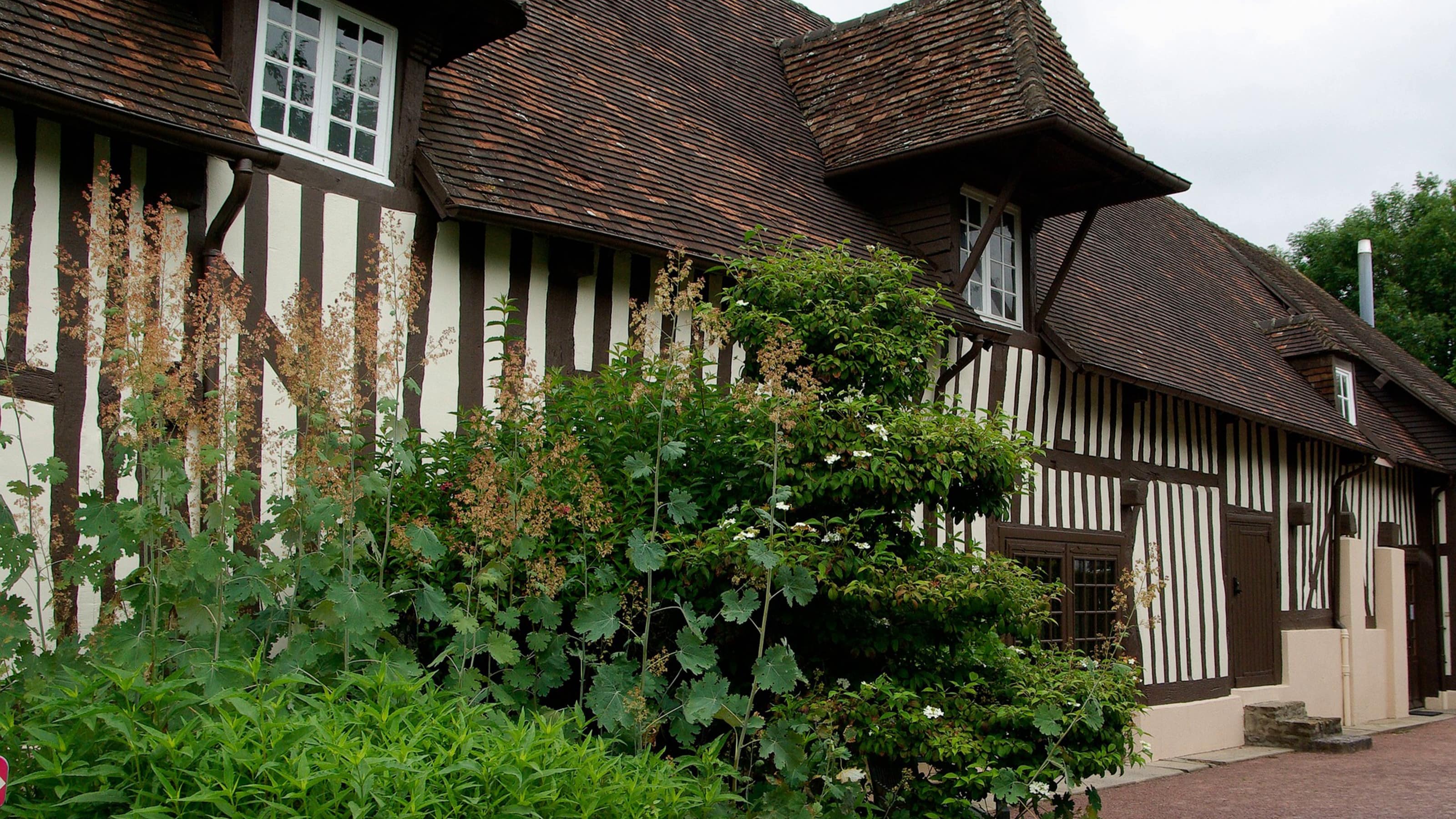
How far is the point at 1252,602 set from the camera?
1305 centimetres

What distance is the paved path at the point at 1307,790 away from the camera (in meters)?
8.41

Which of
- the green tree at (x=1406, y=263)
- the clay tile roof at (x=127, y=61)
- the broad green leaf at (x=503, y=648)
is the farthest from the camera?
Result: the green tree at (x=1406, y=263)

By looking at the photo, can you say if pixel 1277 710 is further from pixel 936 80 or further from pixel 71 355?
pixel 71 355

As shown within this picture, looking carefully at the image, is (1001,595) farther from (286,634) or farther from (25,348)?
(25,348)

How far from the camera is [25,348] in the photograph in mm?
4789

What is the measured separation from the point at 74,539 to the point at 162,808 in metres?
2.50

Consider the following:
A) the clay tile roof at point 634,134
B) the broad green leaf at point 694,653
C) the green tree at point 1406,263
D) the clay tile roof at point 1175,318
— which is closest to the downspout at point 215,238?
the clay tile roof at point 634,134

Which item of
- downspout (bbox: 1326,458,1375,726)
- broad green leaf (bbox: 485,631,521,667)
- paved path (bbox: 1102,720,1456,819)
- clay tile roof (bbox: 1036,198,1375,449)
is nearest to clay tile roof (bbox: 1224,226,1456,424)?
clay tile roof (bbox: 1036,198,1375,449)

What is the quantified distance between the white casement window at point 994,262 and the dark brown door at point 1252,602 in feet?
15.2

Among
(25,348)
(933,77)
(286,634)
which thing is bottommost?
(286,634)

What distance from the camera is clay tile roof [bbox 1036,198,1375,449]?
1101cm

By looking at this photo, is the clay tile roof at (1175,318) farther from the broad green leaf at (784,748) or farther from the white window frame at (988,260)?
the broad green leaf at (784,748)

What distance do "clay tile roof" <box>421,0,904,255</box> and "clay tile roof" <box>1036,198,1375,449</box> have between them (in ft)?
9.24

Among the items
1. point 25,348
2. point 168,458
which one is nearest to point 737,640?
point 168,458
